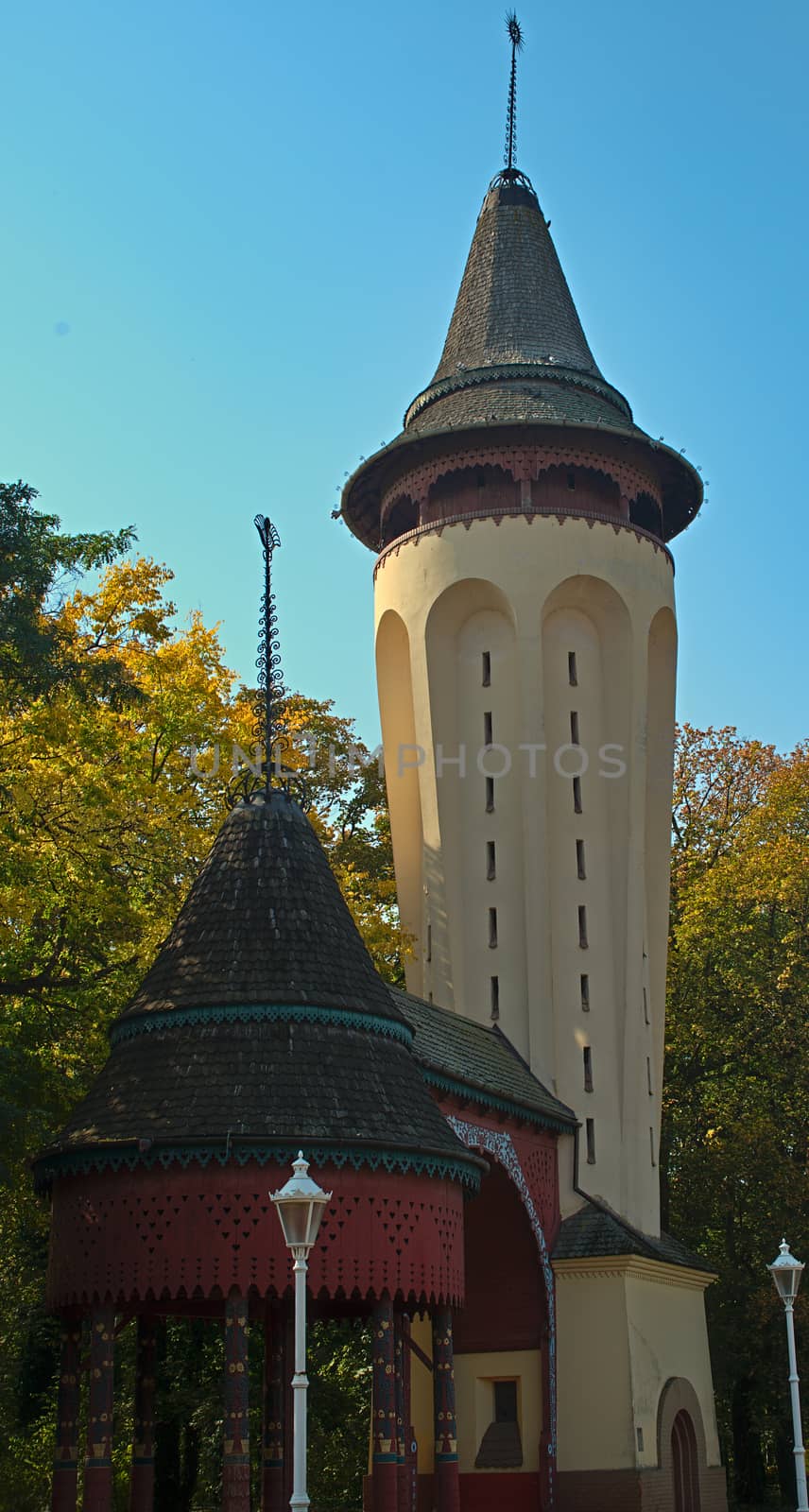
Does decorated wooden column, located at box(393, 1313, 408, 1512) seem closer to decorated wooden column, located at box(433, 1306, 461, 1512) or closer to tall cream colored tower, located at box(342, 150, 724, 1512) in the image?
decorated wooden column, located at box(433, 1306, 461, 1512)

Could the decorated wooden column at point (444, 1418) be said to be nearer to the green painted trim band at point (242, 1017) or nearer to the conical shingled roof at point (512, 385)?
the green painted trim band at point (242, 1017)

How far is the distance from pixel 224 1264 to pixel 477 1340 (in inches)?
492

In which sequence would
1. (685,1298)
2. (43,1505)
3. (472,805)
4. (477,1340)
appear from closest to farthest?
1. (477,1340)
2. (685,1298)
3. (472,805)
4. (43,1505)

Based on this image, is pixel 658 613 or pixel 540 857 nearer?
pixel 540 857

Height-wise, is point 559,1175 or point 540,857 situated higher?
point 540,857

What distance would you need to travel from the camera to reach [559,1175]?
2855 centimetres

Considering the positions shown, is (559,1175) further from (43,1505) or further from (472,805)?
(43,1505)

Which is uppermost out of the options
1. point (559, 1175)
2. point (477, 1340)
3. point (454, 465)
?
point (454, 465)

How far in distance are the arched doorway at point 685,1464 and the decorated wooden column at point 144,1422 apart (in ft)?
42.6

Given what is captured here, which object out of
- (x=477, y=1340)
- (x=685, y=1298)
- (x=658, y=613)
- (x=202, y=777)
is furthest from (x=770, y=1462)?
(x=202, y=777)

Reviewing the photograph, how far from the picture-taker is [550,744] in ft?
103

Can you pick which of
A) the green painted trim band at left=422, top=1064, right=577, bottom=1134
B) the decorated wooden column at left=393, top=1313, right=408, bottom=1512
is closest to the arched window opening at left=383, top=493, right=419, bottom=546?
the green painted trim band at left=422, top=1064, right=577, bottom=1134

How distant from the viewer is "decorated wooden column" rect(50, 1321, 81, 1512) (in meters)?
16.2

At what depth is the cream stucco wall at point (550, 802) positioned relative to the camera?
29906mm
